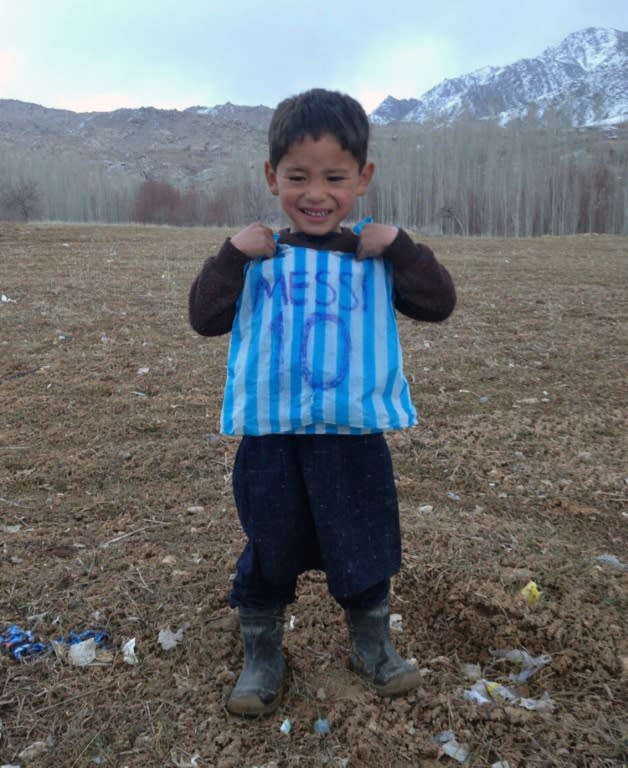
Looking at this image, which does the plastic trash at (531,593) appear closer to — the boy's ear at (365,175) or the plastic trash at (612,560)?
the plastic trash at (612,560)

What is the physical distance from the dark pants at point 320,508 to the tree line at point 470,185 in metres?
29.5

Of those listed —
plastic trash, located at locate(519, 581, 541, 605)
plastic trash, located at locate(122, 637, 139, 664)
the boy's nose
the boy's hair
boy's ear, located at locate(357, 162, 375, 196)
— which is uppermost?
the boy's hair

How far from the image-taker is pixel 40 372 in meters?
4.68

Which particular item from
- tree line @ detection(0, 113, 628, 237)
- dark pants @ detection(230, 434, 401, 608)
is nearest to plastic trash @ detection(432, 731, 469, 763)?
dark pants @ detection(230, 434, 401, 608)

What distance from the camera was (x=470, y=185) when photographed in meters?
31.7

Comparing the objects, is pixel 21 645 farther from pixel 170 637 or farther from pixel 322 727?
pixel 322 727

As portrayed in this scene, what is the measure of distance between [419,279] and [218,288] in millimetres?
499

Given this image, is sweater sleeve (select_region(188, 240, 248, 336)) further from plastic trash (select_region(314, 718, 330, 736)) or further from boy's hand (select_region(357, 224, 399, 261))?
plastic trash (select_region(314, 718, 330, 736))

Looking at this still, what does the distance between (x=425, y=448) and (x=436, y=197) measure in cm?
3108

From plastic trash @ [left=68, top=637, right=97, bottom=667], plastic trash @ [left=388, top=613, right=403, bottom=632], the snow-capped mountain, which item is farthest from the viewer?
the snow-capped mountain

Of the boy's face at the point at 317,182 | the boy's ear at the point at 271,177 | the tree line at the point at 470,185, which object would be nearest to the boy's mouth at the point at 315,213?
the boy's face at the point at 317,182

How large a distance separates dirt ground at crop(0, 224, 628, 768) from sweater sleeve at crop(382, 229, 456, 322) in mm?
1038

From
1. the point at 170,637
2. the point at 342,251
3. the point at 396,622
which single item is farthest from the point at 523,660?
the point at 342,251

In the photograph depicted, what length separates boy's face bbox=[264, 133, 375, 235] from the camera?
5.12 feet
